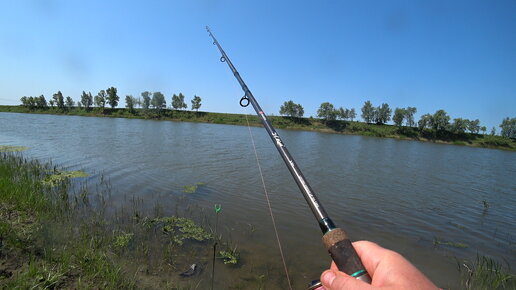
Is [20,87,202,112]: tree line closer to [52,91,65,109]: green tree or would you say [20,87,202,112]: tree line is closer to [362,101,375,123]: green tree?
[52,91,65,109]: green tree

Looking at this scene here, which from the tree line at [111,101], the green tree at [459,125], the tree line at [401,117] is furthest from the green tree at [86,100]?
the green tree at [459,125]

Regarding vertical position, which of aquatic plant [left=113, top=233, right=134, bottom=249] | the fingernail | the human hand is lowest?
aquatic plant [left=113, top=233, right=134, bottom=249]

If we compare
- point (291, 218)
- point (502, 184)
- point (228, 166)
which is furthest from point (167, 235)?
point (502, 184)

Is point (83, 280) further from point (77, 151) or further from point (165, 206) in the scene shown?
point (77, 151)

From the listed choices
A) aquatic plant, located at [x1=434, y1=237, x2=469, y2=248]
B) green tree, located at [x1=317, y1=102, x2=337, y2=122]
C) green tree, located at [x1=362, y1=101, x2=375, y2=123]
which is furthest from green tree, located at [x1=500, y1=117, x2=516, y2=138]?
aquatic plant, located at [x1=434, y1=237, x2=469, y2=248]

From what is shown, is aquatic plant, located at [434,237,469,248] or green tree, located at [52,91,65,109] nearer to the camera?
aquatic plant, located at [434,237,469,248]

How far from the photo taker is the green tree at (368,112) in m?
97.4

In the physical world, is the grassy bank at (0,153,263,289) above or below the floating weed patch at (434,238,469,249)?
above

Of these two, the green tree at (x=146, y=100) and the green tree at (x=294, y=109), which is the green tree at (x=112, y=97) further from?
the green tree at (x=294, y=109)

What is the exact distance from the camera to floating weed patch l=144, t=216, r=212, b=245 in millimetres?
6031

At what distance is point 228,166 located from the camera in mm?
14828

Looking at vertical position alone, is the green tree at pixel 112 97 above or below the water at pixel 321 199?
above

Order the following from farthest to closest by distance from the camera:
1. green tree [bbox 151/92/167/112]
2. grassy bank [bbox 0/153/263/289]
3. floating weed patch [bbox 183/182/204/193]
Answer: green tree [bbox 151/92/167/112]
floating weed patch [bbox 183/182/204/193]
grassy bank [bbox 0/153/263/289]

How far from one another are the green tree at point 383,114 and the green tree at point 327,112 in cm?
1988
